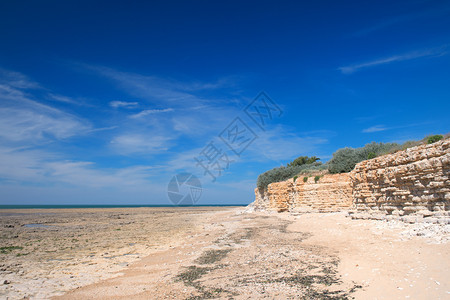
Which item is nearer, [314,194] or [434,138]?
[434,138]

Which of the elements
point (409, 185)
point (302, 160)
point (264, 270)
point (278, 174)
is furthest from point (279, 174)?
point (264, 270)

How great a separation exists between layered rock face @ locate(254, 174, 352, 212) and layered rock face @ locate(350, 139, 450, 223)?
12.5 feet

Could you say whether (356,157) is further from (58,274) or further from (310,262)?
(58,274)

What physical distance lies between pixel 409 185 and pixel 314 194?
10341 mm

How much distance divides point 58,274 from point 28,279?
0.70 m

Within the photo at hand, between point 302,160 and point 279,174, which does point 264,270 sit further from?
point 302,160

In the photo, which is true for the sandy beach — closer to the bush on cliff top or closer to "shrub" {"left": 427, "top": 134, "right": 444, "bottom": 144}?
"shrub" {"left": 427, "top": 134, "right": 444, "bottom": 144}

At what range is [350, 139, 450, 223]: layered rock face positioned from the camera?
27.6 feet

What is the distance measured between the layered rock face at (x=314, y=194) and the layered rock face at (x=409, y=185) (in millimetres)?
3798

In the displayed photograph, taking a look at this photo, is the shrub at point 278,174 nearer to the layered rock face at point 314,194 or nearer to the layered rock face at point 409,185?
the layered rock face at point 314,194

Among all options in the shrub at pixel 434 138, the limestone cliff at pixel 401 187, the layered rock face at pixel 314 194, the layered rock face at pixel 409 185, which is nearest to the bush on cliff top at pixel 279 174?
the layered rock face at pixel 314 194

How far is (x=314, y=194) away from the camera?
20.1 meters

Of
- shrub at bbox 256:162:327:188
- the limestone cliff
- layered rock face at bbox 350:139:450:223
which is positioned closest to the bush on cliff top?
shrub at bbox 256:162:327:188

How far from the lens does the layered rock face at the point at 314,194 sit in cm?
1752
